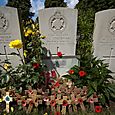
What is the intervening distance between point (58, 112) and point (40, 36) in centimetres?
233

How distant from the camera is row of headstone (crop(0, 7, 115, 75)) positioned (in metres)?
5.69

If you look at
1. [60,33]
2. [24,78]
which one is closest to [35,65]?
[24,78]

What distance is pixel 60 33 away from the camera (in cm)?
577

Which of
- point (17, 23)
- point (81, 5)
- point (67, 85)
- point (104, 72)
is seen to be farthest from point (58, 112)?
point (81, 5)

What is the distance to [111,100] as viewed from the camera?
4781mm

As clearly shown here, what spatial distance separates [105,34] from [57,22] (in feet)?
4.42

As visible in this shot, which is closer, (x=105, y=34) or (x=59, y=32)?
(x=59, y=32)

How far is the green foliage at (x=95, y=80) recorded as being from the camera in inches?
171

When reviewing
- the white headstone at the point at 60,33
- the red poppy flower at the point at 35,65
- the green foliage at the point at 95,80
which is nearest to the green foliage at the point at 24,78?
the red poppy flower at the point at 35,65

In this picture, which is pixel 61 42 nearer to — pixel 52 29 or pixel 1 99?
pixel 52 29

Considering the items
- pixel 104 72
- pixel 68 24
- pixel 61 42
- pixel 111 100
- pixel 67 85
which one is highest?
pixel 68 24

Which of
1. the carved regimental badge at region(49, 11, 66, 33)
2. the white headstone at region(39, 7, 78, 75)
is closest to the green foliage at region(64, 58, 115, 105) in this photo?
the white headstone at region(39, 7, 78, 75)

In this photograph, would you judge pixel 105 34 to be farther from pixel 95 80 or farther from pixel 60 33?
pixel 95 80

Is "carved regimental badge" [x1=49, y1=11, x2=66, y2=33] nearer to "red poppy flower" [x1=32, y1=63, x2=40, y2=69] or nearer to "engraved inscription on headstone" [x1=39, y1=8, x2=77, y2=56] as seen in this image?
"engraved inscription on headstone" [x1=39, y1=8, x2=77, y2=56]
